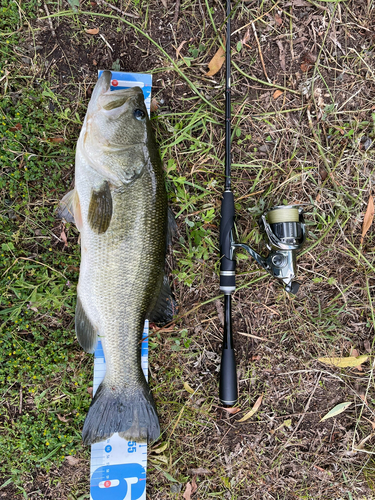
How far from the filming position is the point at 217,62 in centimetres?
252

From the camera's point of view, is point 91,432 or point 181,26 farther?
point 181,26

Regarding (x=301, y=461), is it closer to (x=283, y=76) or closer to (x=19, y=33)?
(x=283, y=76)

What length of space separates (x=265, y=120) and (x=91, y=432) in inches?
104

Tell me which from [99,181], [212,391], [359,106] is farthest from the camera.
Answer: [359,106]

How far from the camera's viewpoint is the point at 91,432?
7.03ft

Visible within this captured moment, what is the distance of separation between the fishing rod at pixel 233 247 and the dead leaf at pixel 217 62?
0.46 feet

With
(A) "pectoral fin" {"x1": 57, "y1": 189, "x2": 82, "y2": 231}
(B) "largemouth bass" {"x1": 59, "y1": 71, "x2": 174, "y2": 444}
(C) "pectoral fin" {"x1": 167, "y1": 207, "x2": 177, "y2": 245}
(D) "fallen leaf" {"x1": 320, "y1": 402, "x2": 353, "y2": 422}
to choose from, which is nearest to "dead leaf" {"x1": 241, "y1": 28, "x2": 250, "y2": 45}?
(B) "largemouth bass" {"x1": 59, "y1": 71, "x2": 174, "y2": 444}

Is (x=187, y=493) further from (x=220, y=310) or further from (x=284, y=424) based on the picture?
(x=220, y=310)

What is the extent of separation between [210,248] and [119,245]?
811 mm

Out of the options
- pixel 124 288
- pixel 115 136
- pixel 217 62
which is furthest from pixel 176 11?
pixel 124 288

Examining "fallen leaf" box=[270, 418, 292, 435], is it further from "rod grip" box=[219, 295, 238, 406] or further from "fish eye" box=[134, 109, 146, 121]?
"fish eye" box=[134, 109, 146, 121]

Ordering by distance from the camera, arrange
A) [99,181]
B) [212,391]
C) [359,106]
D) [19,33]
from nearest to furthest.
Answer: [99,181], [19,33], [212,391], [359,106]

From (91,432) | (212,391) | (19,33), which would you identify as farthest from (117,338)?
(19,33)

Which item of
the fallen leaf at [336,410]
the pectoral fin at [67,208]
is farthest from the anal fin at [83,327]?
the fallen leaf at [336,410]
